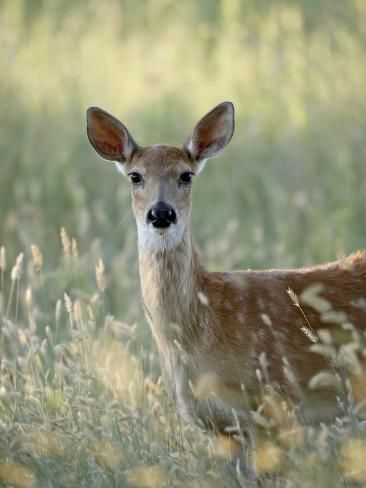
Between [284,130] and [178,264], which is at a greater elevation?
[284,130]

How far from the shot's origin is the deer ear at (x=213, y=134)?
641 centimetres

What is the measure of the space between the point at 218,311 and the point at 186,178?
78 cm

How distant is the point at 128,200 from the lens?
9195 millimetres

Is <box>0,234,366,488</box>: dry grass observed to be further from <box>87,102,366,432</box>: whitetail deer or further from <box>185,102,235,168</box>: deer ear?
<box>185,102,235,168</box>: deer ear

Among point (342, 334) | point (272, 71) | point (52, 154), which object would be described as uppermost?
point (272, 71)

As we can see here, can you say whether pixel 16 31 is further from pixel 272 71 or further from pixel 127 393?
pixel 127 393

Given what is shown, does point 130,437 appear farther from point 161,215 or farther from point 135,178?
point 135,178

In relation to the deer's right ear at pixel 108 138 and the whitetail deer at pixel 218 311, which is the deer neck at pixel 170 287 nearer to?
the whitetail deer at pixel 218 311

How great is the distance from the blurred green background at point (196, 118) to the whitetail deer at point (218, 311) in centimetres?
120

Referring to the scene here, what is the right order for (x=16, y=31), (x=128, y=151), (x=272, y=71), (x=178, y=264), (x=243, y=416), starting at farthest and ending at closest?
(x=16, y=31) → (x=272, y=71) → (x=128, y=151) → (x=178, y=264) → (x=243, y=416)

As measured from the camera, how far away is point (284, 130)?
993 centimetres

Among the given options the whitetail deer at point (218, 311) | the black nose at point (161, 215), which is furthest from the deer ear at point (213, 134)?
the black nose at point (161, 215)

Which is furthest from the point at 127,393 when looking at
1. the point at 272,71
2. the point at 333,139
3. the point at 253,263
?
the point at 272,71

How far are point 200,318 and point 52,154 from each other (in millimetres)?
4447
